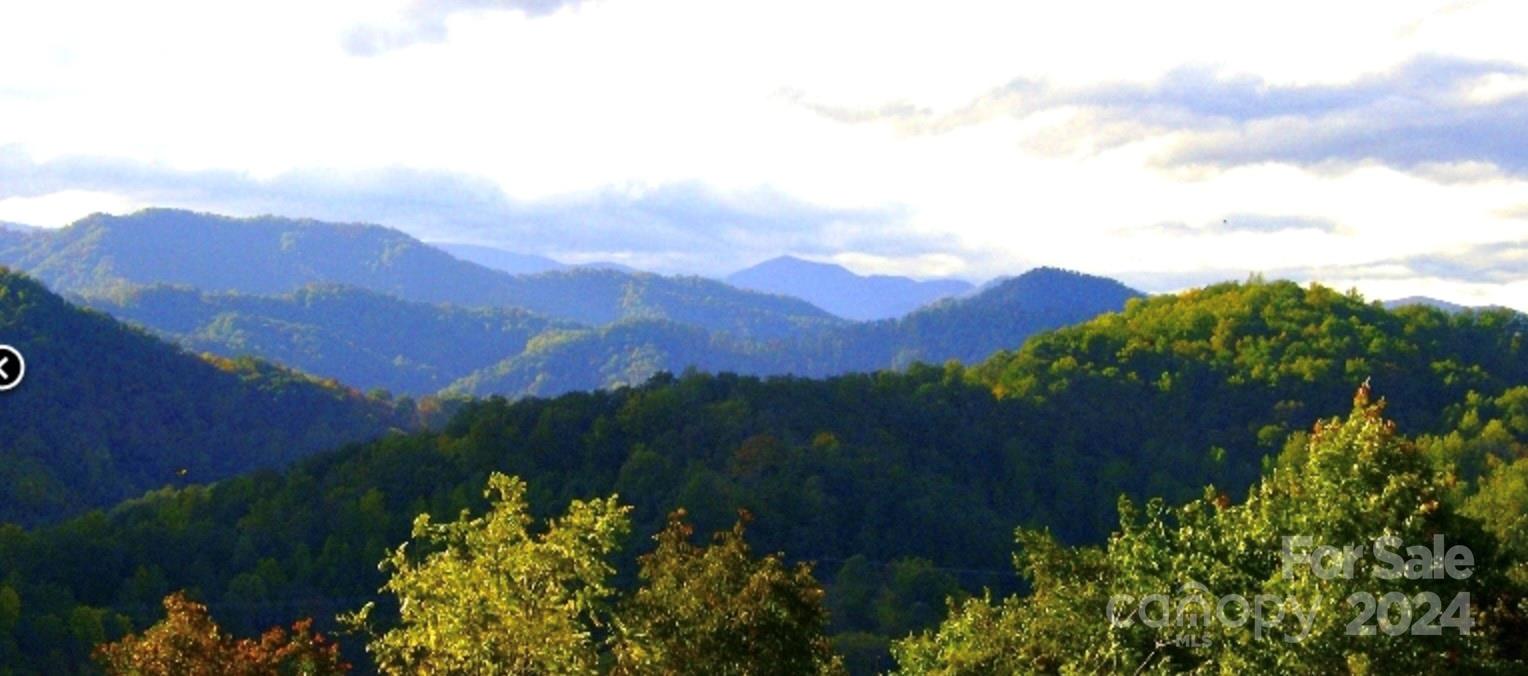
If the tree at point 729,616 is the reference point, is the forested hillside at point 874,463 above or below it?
below

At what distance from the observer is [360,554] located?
4409 inches

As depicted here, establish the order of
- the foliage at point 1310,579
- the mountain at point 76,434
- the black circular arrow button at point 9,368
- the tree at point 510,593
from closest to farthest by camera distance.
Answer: the foliage at point 1310,579
the black circular arrow button at point 9,368
the tree at point 510,593
the mountain at point 76,434

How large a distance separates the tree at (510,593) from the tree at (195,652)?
6.29ft

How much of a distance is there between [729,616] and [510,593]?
173 inches

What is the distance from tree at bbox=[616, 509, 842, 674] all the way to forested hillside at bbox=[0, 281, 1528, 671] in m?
61.3

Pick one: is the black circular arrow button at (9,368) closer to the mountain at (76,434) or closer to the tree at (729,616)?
the tree at (729,616)

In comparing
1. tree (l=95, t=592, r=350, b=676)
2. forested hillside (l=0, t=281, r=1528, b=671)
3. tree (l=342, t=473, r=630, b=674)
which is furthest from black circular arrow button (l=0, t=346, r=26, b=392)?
forested hillside (l=0, t=281, r=1528, b=671)

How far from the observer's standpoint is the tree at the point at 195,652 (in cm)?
2233

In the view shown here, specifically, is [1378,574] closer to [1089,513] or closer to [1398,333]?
[1089,513]

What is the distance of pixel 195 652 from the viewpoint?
22.5 meters

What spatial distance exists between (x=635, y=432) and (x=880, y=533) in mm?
23949

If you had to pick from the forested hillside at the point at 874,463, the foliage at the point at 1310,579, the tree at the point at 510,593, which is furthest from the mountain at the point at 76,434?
the foliage at the point at 1310,579

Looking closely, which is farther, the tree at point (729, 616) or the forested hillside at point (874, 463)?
the forested hillside at point (874, 463)

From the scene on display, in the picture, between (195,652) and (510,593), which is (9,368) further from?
(510,593)
